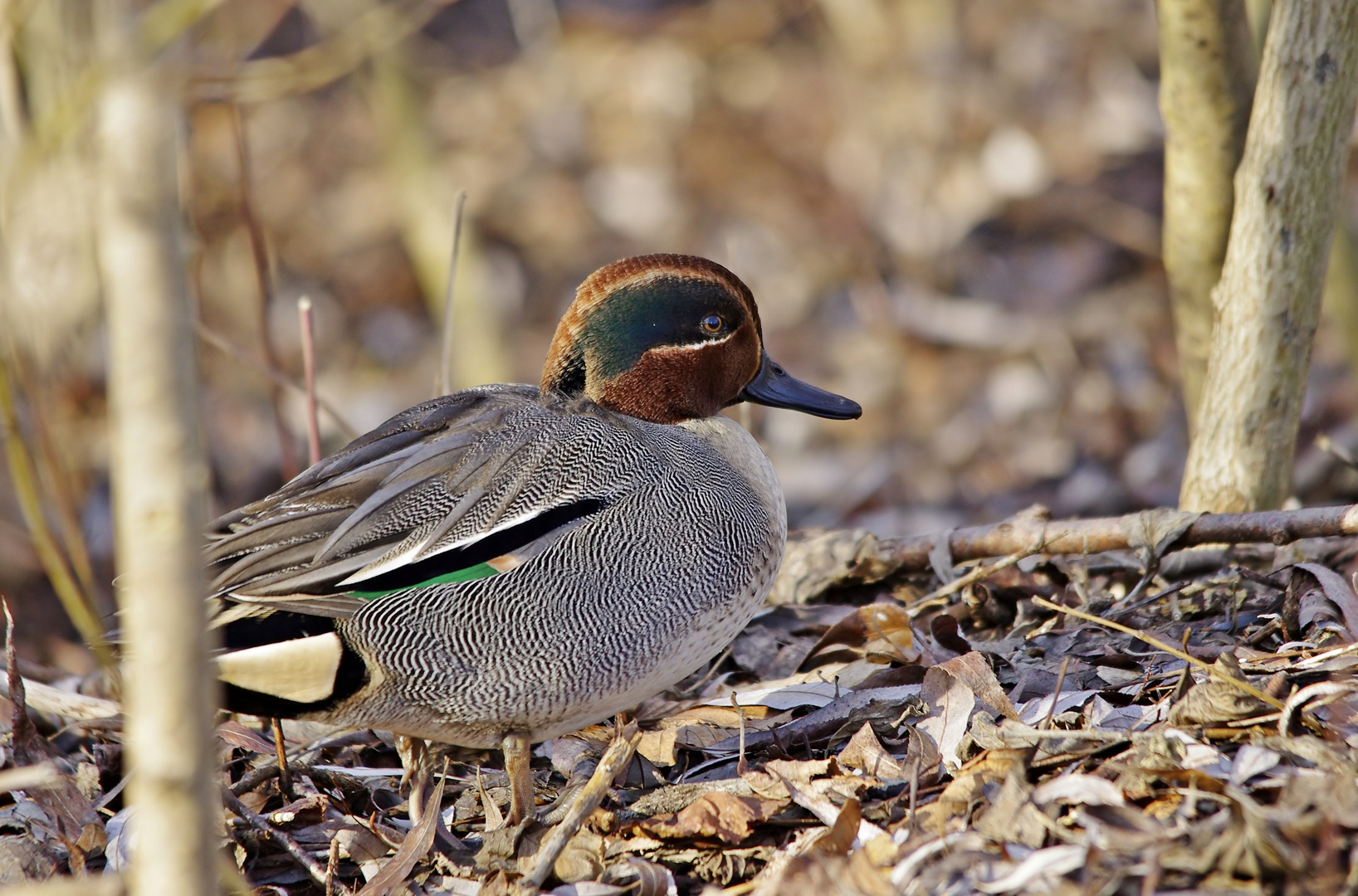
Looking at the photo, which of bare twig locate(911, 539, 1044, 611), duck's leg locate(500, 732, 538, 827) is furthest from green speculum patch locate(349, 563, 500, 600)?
bare twig locate(911, 539, 1044, 611)

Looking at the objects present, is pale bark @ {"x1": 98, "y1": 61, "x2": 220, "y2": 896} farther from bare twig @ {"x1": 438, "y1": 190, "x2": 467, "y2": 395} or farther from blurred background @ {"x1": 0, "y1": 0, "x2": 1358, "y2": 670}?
blurred background @ {"x1": 0, "y1": 0, "x2": 1358, "y2": 670}

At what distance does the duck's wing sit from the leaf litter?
1.57 ft

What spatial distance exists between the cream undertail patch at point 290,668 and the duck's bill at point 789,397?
1.38 meters

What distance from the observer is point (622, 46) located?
10.1 meters

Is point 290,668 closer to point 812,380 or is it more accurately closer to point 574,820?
point 574,820

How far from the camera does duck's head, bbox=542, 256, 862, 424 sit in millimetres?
3254

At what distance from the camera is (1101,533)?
3299 mm

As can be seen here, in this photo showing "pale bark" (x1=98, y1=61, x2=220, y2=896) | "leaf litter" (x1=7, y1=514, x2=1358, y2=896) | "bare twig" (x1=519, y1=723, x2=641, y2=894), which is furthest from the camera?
"bare twig" (x1=519, y1=723, x2=641, y2=894)

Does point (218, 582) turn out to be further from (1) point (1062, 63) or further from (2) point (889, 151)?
(1) point (1062, 63)

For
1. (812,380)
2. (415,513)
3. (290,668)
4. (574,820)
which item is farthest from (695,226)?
(574,820)

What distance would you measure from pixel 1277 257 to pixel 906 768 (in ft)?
5.32

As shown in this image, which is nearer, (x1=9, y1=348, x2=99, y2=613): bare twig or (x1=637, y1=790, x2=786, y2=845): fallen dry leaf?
(x1=637, y1=790, x2=786, y2=845): fallen dry leaf

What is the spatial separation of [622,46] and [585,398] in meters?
7.46

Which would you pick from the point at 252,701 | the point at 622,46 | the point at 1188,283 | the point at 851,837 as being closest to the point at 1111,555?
the point at 1188,283
